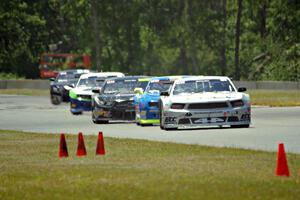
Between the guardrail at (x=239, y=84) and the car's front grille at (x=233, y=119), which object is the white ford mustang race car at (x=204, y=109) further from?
the guardrail at (x=239, y=84)

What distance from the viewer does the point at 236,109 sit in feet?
95.4

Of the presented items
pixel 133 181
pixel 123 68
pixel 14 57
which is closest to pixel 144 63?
pixel 123 68

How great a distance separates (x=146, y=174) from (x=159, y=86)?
15789mm

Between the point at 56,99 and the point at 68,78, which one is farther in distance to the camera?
the point at 68,78

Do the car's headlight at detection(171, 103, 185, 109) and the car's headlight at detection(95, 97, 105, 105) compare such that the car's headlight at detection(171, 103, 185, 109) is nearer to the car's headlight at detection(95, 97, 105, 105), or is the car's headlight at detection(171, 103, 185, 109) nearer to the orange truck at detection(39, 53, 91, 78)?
the car's headlight at detection(95, 97, 105, 105)

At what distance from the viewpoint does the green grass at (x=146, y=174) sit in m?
14.8

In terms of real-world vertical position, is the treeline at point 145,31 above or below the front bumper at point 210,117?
below

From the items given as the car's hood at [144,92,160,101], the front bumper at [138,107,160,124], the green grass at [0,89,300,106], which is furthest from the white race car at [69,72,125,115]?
the car's hood at [144,92,160,101]

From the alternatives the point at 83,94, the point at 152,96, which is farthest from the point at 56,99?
the point at 152,96

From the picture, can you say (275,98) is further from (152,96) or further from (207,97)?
(207,97)

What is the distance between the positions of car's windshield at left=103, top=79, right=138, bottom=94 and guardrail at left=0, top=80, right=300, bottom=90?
3134 centimetres

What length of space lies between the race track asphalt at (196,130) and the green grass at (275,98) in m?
3.42

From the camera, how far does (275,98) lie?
56062mm

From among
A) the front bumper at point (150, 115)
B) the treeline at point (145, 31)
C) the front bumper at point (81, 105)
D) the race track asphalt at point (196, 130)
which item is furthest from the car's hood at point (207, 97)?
the treeline at point (145, 31)
